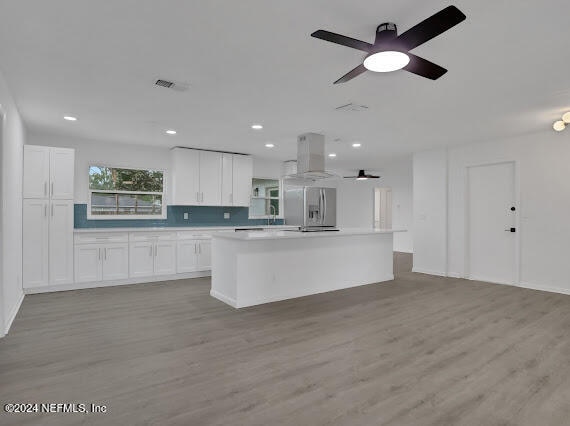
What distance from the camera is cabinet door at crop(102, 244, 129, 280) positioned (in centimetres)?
530

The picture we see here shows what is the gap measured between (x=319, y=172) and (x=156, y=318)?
3.13m

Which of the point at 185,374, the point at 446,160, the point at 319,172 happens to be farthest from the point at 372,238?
the point at 185,374

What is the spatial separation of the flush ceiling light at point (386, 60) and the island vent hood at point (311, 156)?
2909 mm

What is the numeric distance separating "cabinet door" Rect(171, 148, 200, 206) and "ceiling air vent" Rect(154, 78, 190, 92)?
10.1 feet

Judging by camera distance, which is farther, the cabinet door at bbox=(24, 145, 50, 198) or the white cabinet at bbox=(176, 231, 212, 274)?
the white cabinet at bbox=(176, 231, 212, 274)

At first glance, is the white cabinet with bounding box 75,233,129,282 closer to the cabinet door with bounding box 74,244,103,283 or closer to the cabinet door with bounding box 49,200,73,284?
the cabinet door with bounding box 74,244,103,283

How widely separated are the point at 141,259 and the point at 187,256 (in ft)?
2.64

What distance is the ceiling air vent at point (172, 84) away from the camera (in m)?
3.23

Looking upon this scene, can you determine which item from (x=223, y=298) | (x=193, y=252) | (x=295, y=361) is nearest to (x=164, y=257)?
(x=193, y=252)

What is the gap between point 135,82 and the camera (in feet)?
10.6

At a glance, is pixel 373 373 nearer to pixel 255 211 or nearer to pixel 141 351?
pixel 141 351

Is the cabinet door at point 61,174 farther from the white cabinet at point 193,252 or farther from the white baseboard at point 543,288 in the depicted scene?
the white baseboard at point 543,288

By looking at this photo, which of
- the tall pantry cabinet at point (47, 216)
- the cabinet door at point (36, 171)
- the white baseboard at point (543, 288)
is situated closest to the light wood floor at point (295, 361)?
the tall pantry cabinet at point (47, 216)

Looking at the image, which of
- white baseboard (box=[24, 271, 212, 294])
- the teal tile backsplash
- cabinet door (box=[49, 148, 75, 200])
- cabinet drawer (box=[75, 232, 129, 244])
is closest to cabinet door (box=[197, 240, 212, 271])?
white baseboard (box=[24, 271, 212, 294])
